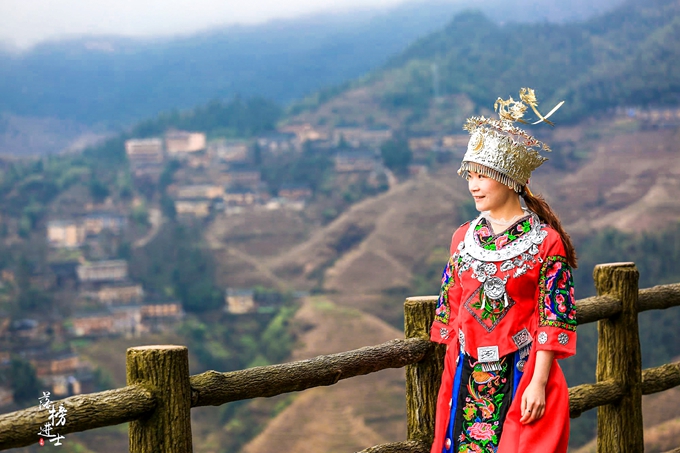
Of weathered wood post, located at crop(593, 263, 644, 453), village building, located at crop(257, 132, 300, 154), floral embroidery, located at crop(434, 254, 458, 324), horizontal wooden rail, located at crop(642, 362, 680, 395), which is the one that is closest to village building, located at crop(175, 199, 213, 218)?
village building, located at crop(257, 132, 300, 154)

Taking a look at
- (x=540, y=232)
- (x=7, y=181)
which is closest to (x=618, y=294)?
(x=540, y=232)

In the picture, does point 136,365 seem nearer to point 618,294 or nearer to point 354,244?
point 618,294

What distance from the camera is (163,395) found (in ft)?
5.03

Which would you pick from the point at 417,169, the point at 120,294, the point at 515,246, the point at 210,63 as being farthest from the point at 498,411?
the point at 210,63

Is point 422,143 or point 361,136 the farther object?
point 361,136

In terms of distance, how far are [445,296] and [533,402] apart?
0.31 m

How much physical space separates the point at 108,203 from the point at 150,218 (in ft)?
10.2

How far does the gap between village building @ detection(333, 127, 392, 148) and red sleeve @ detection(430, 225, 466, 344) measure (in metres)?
52.3

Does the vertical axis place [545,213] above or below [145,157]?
below

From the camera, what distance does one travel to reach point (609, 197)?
44031mm

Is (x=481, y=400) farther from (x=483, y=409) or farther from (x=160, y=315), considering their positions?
(x=160, y=315)

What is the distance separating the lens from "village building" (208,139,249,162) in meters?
54.3
